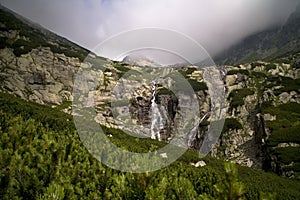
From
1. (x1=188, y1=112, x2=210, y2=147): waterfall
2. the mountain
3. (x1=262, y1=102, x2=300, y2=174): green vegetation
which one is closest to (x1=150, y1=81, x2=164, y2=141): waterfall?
the mountain

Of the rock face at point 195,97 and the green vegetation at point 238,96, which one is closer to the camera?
the rock face at point 195,97

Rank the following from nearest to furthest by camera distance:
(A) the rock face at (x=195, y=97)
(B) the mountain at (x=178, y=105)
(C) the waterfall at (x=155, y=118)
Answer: (B) the mountain at (x=178, y=105) → (A) the rock face at (x=195, y=97) → (C) the waterfall at (x=155, y=118)

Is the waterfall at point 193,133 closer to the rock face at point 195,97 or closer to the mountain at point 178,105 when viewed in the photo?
the rock face at point 195,97

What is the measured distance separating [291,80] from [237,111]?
30067mm

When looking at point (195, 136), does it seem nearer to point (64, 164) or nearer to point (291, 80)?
point (291, 80)

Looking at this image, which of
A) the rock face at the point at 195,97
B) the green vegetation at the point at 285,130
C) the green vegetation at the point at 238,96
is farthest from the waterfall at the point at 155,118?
the green vegetation at the point at 285,130

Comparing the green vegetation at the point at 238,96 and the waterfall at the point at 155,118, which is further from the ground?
the green vegetation at the point at 238,96

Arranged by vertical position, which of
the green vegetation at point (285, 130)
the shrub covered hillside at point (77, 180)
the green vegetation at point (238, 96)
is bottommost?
the shrub covered hillside at point (77, 180)

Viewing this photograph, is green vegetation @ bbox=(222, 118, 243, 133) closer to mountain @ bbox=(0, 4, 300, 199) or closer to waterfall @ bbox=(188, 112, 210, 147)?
mountain @ bbox=(0, 4, 300, 199)

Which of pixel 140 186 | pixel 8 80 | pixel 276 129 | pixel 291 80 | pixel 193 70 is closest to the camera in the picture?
pixel 140 186

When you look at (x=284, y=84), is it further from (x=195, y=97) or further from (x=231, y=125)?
(x=195, y=97)

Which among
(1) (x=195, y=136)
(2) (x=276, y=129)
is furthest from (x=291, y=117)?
(1) (x=195, y=136)

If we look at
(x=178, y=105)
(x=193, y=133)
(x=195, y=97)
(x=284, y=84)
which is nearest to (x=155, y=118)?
(x=178, y=105)

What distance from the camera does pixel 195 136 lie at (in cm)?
12400
